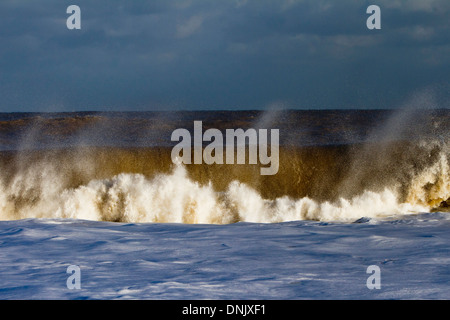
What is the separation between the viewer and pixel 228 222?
1142 centimetres

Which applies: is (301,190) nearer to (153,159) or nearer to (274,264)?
(153,159)

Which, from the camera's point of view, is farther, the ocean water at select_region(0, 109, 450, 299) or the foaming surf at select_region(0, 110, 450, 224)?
the foaming surf at select_region(0, 110, 450, 224)

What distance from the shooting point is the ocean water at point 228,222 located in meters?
5.11

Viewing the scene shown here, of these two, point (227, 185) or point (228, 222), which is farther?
point (227, 185)

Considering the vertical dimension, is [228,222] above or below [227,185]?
below

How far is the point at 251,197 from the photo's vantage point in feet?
40.1

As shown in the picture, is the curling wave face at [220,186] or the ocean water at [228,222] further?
the curling wave face at [220,186]

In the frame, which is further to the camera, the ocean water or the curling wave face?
the curling wave face

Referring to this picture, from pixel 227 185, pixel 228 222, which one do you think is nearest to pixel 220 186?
pixel 227 185

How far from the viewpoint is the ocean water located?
5105 mm

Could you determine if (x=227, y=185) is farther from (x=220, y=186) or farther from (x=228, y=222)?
(x=228, y=222)
